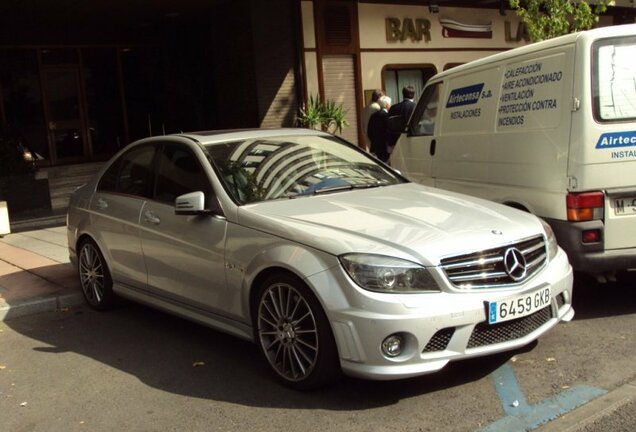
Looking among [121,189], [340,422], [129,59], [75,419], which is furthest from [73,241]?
[129,59]

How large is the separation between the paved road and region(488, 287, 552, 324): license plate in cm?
44

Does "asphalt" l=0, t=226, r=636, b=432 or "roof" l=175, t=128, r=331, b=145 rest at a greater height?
"roof" l=175, t=128, r=331, b=145

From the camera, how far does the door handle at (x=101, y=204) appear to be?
5727 mm

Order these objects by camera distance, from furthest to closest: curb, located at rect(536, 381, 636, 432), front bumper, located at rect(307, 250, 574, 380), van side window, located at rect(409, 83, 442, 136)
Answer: van side window, located at rect(409, 83, 442, 136) → front bumper, located at rect(307, 250, 574, 380) → curb, located at rect(536, 381, 636, 432)

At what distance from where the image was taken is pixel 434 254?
362cm

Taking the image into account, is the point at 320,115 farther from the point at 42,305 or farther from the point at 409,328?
the point at 409,328

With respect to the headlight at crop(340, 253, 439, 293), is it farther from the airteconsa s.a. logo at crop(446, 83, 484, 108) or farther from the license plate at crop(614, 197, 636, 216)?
the airteconsa s.a. logo at crop(446, 83, 484, 108)

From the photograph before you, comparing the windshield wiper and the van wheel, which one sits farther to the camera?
the van wheel

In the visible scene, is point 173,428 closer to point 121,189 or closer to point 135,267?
point 135,267

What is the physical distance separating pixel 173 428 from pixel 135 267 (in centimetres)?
195

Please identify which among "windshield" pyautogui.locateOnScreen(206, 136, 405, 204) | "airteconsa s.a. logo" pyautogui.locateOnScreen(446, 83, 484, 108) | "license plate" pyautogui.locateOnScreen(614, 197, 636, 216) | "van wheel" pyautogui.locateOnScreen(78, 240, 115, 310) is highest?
"airteconsa s.a. logo" pyautogui.locateOnScreen(446, 83, 484, 108)

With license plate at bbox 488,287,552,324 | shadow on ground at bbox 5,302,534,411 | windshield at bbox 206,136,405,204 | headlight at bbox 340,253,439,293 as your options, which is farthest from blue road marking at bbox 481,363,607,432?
windshield at bbox 206,136,405,204

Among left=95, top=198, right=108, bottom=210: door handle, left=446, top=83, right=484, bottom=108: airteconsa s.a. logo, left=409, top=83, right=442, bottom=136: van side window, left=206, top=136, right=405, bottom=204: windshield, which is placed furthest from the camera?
left=409, top=83, right=442, bottom=136: van side window

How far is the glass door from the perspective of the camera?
14477mm
